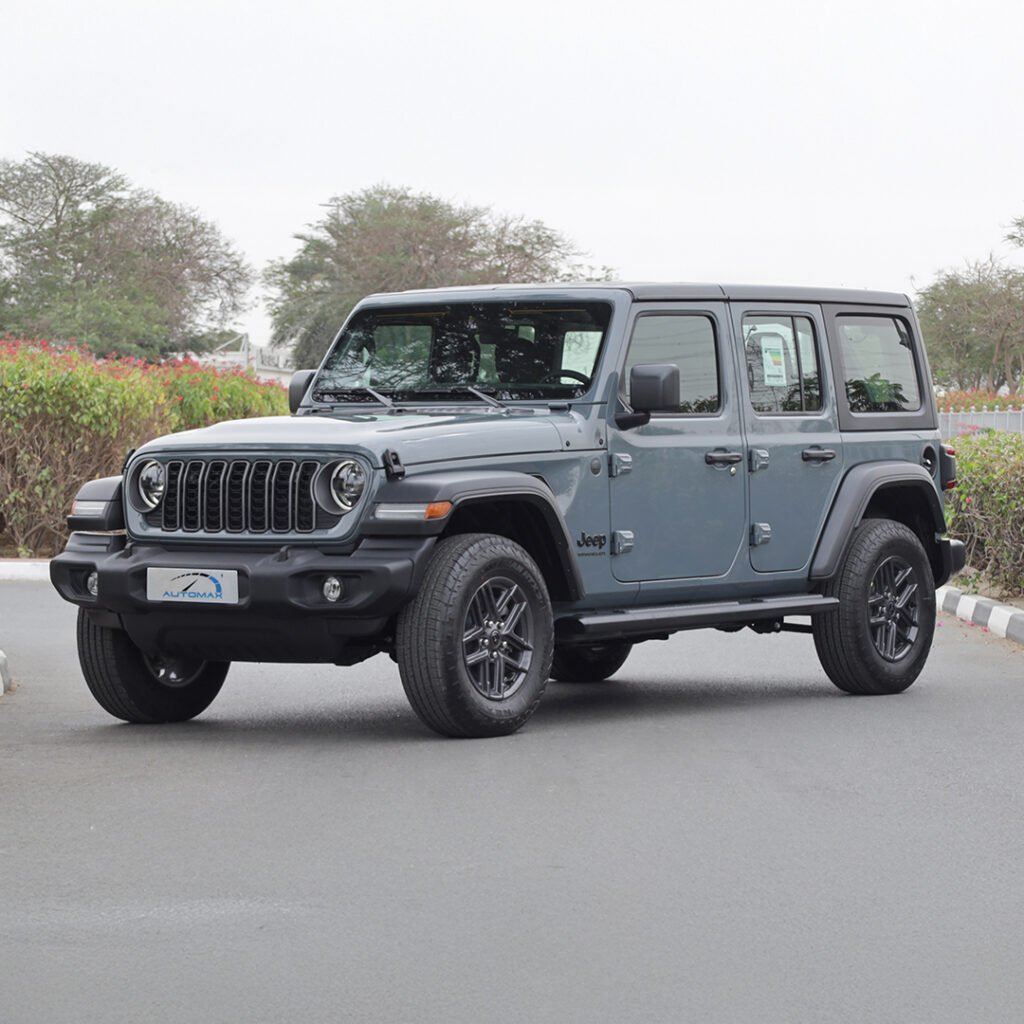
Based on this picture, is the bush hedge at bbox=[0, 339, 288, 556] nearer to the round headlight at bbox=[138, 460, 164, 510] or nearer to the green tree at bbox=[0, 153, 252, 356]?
the round headlight at bbox=[138, 460, 164, 510]

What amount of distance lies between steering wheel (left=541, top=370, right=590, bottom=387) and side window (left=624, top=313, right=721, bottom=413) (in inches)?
10.9

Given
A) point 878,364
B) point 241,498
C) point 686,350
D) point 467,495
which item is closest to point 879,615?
point 878,364

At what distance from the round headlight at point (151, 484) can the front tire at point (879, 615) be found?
363 cm

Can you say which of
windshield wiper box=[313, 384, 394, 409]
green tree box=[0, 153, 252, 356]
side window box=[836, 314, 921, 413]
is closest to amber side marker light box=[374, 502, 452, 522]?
windshield wiper box=[313, 384, 394, 409]

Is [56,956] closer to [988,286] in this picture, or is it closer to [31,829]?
[31,829]

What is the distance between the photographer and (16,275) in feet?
238

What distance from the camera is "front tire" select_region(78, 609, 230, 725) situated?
31.7 feet

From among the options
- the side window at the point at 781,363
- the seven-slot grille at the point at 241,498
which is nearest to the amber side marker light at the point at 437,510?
the seven-slot grille at the point at 241,498

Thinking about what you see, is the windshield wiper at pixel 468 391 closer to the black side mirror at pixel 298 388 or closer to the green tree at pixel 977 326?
the black side mirror at pixel 298 388

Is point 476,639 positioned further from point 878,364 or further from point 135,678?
point 878,364

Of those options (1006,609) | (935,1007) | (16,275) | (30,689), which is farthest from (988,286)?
Answer: (935,1007)

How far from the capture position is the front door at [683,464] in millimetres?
9961

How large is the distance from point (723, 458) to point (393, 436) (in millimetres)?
2127

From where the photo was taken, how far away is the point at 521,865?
21.4 feet
